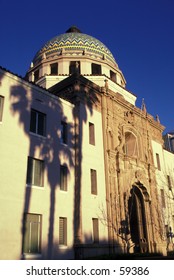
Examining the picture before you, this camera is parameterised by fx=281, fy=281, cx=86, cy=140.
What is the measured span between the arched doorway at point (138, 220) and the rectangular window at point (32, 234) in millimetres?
11384

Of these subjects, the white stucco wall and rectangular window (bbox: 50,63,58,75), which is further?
rectangular window (bbox: 50,63,58,75)

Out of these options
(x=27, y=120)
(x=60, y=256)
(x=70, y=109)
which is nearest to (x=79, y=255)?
(x=60, y=256)

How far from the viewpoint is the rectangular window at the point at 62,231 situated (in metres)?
18.5

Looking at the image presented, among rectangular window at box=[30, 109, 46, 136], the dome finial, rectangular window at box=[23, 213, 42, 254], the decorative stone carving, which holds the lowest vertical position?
rectangular window at box=[23, 213, 42, 254]

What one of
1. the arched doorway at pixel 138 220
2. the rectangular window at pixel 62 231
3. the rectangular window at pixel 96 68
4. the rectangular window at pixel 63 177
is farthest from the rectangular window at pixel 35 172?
the rectangular window at pixel 96 68

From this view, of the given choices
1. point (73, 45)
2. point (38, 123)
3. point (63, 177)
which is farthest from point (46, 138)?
point (73, 45)

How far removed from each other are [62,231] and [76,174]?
4.31m

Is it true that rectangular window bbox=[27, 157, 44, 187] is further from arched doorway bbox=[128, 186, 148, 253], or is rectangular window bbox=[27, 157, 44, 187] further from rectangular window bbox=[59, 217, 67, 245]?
arched doorway bbox=[128, 186, 148, 253]

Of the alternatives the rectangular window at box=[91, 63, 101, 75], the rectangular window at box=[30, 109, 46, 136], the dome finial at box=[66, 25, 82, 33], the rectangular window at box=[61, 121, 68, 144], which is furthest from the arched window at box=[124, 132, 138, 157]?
the dome finial at box=[66, 25, 82, 33]

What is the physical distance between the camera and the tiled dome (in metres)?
39.0

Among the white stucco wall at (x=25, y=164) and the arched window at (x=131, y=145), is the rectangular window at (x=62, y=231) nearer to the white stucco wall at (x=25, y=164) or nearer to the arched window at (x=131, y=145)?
the white stucco wall at (x=25, y=164)

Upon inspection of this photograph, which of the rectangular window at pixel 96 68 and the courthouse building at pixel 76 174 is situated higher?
the rectangular window at pixel 96 68

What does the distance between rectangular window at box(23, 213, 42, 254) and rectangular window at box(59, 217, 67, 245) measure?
196cm

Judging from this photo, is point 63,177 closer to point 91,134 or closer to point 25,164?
point 25,164
